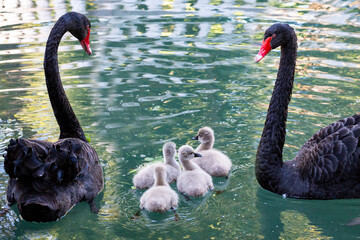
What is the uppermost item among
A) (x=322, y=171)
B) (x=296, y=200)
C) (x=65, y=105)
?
(x=65, y=105)

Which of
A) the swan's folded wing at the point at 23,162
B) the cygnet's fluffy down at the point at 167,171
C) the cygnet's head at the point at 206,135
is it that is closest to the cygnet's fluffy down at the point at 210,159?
the cygnet's head at the point at 206,135

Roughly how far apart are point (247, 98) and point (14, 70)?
10.7ft

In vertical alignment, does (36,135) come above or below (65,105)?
below

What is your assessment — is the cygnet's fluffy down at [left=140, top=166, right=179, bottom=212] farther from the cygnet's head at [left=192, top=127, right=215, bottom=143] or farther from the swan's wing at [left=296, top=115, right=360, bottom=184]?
the swan's wing at [left=296, top=115, right=360, bottom=184]

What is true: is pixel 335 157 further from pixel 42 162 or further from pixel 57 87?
pixel 57 87

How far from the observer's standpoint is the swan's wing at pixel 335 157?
366 cm

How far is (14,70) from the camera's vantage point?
6.89 m

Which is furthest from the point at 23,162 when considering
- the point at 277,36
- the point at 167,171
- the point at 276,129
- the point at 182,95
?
the point at 182,95

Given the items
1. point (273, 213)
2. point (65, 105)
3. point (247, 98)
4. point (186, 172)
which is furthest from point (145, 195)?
point (247, 98)

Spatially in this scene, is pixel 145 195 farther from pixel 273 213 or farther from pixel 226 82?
pixel 226 82

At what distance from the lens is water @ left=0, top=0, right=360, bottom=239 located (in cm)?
346

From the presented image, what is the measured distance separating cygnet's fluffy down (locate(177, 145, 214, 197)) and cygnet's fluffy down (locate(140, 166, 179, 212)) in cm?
17

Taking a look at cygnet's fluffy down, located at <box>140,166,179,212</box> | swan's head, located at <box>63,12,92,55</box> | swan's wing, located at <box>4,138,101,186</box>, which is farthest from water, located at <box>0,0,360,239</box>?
swan's head, located at <box>63,12,92,55</box>

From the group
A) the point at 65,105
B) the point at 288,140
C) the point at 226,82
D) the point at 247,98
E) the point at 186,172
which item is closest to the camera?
the point at 186,172
